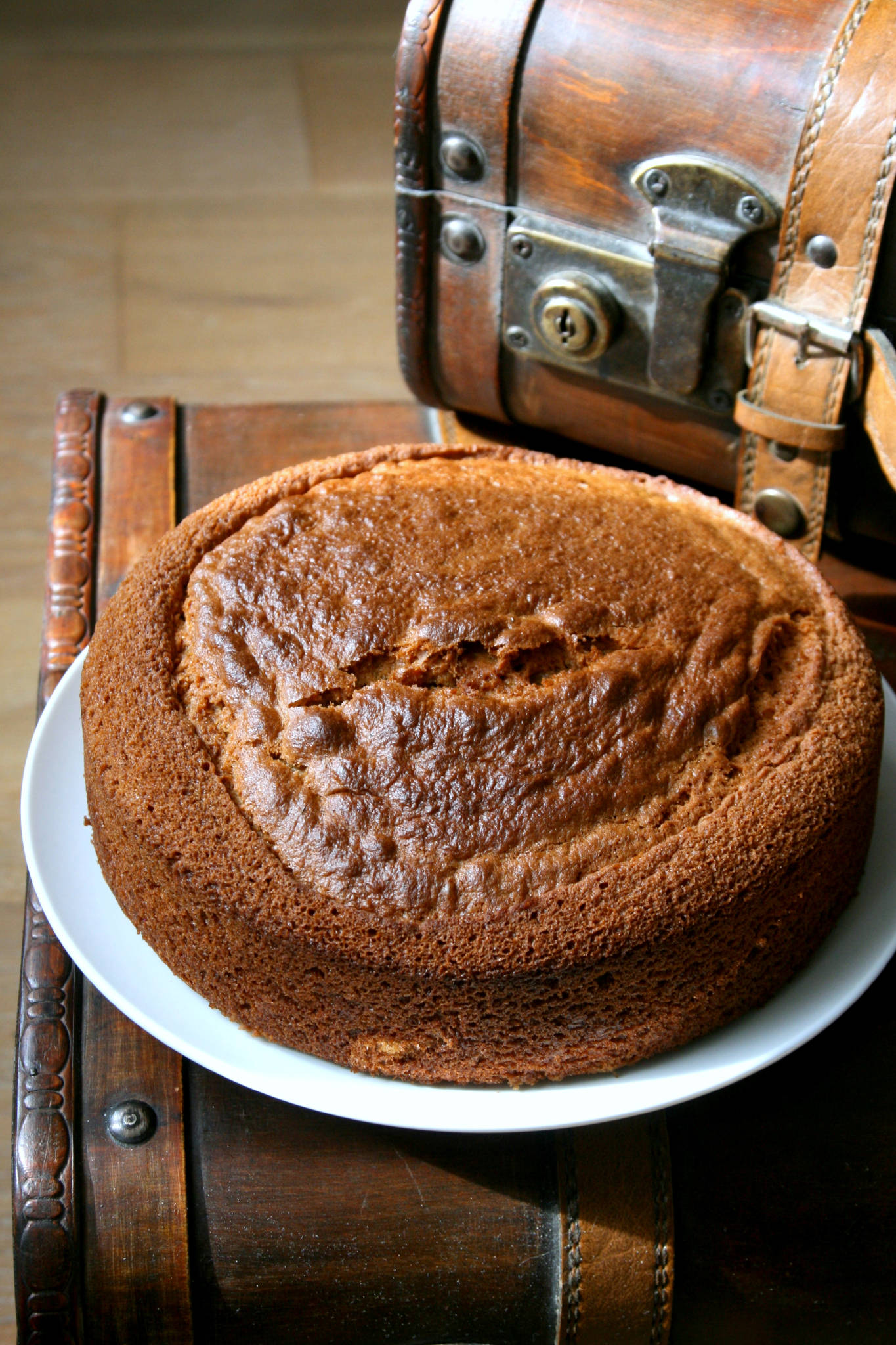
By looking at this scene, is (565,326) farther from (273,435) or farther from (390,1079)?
(390,1079)

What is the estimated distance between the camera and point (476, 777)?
2.91ft

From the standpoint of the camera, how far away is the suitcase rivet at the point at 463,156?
1270mm

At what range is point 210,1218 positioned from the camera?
0.93m

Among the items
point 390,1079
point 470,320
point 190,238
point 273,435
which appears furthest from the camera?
point 190,238

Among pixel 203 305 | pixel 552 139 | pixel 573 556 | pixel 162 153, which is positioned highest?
pixel 552 139

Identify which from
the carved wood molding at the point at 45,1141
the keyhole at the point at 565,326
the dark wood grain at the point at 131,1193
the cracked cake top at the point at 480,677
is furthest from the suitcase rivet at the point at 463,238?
the dark wood grain at the point at 131,1193

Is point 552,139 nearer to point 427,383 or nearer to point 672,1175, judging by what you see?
point 427,383

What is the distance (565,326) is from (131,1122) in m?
0.83

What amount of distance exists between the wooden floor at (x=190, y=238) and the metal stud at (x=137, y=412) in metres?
0.74

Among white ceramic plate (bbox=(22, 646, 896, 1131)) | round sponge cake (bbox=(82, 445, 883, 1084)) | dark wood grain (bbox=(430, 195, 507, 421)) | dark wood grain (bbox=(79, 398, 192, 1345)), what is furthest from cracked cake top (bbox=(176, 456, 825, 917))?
dark wood grain (bbox=(430, 195, 507, 421))

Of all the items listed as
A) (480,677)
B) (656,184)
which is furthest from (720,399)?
(480,677)

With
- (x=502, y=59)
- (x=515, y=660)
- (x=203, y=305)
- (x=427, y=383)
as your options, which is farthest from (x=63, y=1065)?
(x=203, y=305)

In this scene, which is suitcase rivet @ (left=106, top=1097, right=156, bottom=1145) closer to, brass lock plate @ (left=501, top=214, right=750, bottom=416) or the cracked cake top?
the cracked cake top

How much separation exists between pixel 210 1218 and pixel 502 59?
101cm
